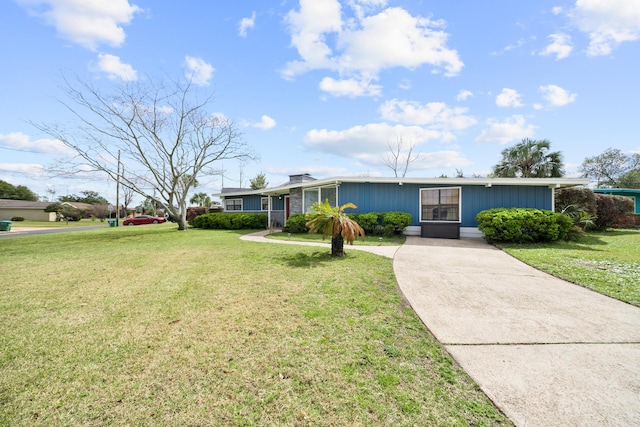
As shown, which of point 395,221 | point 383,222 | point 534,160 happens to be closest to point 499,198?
point 395,221

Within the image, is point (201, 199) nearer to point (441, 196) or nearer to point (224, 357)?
point (441, 196)

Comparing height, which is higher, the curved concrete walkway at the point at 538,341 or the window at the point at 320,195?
the window at the point at 320,195

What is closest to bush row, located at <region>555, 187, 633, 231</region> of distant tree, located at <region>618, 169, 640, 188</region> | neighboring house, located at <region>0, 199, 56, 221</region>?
distant tree, located at <region>618, 169, 640, 188</region>

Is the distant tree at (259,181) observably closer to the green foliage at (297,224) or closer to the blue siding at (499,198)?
the green foliage at (297,224)

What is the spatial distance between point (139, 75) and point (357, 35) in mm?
12396

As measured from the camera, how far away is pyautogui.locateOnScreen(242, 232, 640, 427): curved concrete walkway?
191cm

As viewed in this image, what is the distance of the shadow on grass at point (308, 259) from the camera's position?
19.8 feet

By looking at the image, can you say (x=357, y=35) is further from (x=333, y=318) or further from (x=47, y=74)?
(x=47, y=74)

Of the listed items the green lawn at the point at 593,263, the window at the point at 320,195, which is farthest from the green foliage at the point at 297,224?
the green lawn at the point at 593,263

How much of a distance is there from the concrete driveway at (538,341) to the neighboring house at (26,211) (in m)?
50.5

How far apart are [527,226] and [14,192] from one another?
74955 millimetres

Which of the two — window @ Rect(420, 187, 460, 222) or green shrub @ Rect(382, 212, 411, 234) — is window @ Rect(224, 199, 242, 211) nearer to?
green shrub @ Rect(382, 212, 411, 234)

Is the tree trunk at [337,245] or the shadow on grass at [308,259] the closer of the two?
the shadow on grass at [308,259]

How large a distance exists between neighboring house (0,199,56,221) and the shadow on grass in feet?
152
